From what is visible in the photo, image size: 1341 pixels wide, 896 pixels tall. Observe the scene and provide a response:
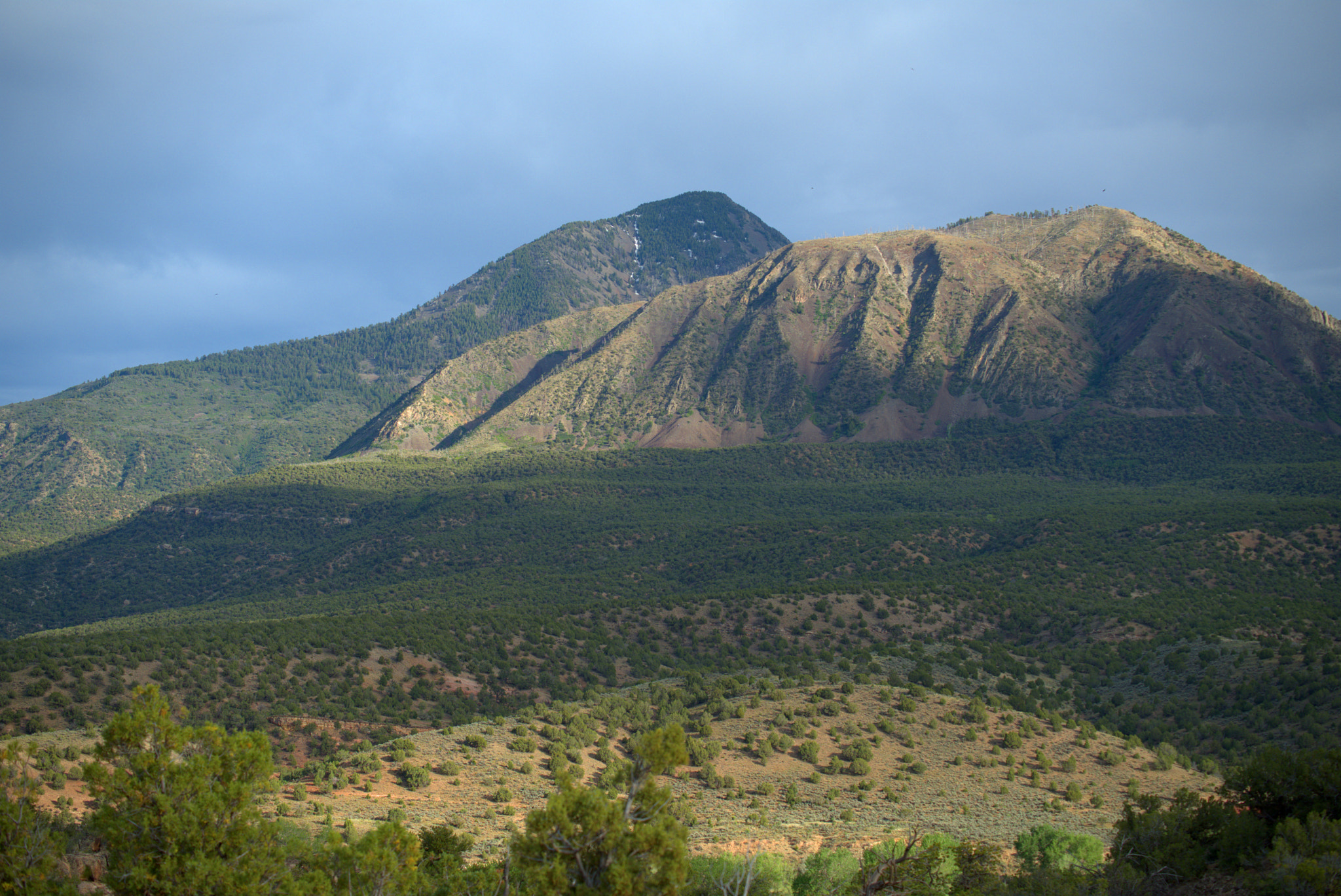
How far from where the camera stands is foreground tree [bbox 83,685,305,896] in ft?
54.1

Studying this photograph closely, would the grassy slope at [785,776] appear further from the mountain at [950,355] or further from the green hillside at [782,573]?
the mountain at [950,355]

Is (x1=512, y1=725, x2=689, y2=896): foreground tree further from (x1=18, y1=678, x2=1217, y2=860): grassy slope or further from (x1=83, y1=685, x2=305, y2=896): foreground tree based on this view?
(x1=18, y1=678, x2=1217, y2=860): grassy slope

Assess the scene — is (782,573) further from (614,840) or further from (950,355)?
(950,355)

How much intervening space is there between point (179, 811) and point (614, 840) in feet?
28.3

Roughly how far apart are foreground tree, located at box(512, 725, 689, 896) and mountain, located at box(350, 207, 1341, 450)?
14907 cm

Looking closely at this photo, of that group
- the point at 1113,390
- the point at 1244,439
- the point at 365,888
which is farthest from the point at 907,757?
the point at 1113,390

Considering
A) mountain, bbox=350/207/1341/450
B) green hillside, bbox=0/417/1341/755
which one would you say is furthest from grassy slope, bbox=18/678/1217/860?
mountain, bbox=350/207/1341/450

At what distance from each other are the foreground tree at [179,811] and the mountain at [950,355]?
14735cm

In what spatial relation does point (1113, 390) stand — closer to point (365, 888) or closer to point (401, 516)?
point (401, 516)

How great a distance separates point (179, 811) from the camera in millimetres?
17047

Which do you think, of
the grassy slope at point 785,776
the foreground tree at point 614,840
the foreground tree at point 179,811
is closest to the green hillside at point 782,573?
the grassy slope at point 785,776

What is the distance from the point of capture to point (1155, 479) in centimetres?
12481

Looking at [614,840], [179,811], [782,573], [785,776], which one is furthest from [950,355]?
[614,840]

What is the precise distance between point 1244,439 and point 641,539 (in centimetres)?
8469
